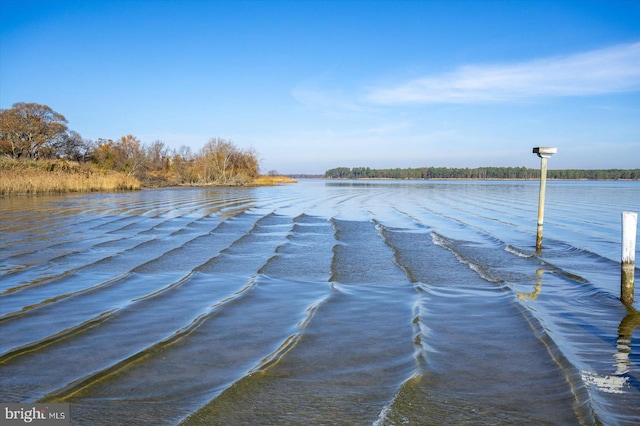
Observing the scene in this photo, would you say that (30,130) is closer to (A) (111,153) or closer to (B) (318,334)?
(A) (111,153)

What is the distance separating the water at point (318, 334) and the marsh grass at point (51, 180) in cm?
2093

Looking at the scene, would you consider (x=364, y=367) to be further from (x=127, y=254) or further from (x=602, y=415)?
(x=127, y=254)

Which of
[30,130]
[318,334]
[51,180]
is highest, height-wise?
[30,130]

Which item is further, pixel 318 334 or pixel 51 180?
pixel 51 180

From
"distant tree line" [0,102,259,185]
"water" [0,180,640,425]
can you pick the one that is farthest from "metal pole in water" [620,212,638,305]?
"distant tree line" [0,102,259,185]

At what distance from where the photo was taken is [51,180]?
3144 centimetres

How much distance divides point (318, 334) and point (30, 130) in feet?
208

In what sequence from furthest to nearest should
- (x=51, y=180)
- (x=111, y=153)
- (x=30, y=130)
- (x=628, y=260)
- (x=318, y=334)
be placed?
(x=111, y=153)
(x=30, y=130)
(x=51, y=180)
(x=628, y=260)
(x=318, y=334)

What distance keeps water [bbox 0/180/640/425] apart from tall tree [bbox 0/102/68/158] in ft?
177

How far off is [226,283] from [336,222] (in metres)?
9.62

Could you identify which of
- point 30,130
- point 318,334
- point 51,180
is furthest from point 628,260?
point 30,130

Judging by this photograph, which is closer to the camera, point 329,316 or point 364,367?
point 364,367

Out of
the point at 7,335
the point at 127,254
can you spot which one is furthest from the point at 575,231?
the point at 7,335

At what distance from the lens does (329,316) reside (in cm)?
566
